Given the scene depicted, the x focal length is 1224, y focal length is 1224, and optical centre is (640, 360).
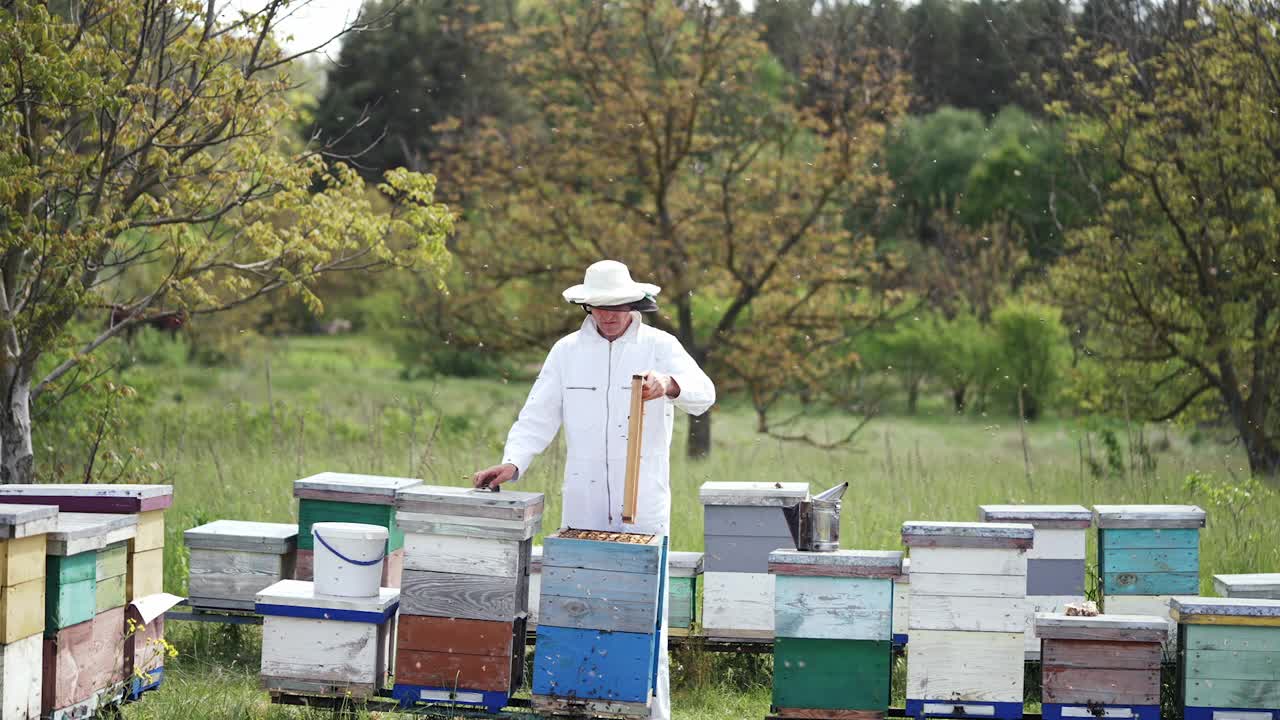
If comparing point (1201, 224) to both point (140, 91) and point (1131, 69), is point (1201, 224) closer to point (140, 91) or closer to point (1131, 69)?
point (1131, 69)

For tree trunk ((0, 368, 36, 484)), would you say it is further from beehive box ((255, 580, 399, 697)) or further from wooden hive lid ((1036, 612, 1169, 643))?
wooden hive lid ((1036, 612, 1169, 643))

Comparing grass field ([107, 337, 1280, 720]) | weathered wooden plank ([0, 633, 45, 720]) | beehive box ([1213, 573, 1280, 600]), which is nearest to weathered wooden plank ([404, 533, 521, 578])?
grass field ([107, 337, 1280, 720])

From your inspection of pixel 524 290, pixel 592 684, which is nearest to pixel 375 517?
pixel 592 684

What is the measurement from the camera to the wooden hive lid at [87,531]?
4.14 meters

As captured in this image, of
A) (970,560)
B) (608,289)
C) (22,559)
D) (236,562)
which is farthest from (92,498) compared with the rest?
(970,560)

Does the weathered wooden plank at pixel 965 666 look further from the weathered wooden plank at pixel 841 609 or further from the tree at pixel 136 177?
the tree at pixel 136 177

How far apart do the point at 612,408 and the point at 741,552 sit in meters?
1.13

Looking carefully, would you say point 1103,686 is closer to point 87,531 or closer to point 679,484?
point 87,531

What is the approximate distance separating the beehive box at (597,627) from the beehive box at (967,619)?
0.96 meters

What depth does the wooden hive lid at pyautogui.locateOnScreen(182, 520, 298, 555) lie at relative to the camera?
5.71 m

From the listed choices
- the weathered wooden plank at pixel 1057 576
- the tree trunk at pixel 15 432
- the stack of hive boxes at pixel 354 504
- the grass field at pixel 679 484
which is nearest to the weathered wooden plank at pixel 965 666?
the weathered wooden plank at pixel 1057 576

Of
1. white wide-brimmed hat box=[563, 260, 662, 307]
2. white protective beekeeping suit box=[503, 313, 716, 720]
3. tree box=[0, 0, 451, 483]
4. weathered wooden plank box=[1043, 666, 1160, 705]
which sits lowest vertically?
weathered wooden plank box=[1043, 666, 1160, 705]

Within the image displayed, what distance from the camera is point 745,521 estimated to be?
552 centimetres

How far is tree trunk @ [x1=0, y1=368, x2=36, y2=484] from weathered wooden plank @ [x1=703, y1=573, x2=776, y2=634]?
4.22m
